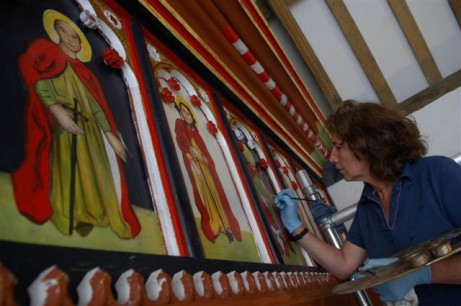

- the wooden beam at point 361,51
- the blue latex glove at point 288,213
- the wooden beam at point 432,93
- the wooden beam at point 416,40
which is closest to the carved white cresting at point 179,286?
the blue latex glove at point 288,213

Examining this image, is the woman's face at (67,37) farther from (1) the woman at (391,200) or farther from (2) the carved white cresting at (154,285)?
(1) the woman at (391,200)

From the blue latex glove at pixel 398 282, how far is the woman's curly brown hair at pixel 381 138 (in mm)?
423

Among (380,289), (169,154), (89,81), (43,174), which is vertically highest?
(89,81)

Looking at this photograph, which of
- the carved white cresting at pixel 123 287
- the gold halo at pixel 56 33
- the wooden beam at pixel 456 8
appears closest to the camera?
the carved white cresting at pixel 123 287

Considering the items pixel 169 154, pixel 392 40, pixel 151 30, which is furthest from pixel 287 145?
pixel 392 40

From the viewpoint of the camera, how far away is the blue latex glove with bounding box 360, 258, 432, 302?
1264 mm

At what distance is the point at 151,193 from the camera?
1.12 m

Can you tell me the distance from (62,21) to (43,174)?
61 cm

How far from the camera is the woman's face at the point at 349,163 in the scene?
1.64 metres

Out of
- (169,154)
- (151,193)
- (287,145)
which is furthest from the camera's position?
(287,145)

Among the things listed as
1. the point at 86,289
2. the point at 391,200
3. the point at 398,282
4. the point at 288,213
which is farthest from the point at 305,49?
the point at 86,289

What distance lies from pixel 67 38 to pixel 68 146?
1.42ft

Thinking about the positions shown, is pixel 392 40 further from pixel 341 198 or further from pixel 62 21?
pixel 62 21

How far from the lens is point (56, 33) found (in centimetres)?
109
